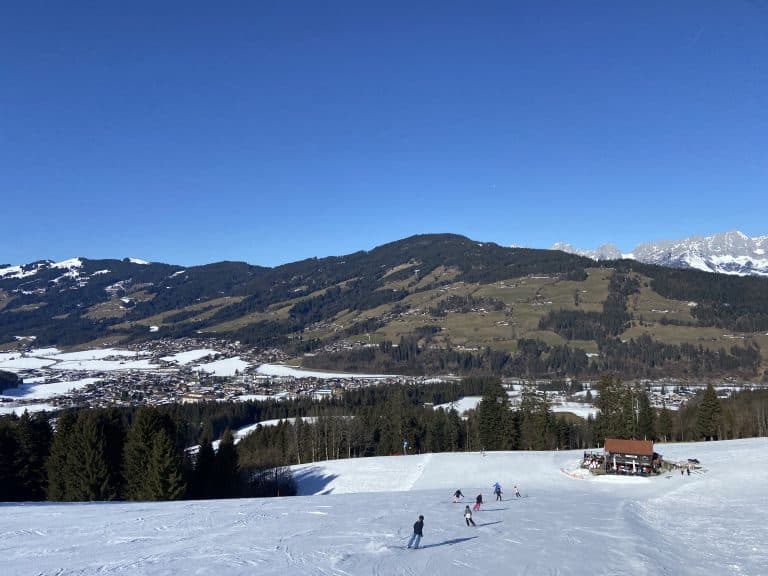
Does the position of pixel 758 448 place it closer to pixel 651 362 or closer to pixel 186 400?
pixel 186 400

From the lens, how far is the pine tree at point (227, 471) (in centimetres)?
5100

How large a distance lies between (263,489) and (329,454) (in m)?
26.1

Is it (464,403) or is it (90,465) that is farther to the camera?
(464,403)

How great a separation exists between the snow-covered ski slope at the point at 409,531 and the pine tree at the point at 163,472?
6.56 m

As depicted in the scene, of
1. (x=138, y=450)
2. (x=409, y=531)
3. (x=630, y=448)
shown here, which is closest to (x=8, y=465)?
(x=138, y=450)

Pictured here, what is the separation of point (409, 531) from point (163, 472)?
23803 millimetres

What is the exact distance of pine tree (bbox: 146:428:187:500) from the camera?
4052 centimetres

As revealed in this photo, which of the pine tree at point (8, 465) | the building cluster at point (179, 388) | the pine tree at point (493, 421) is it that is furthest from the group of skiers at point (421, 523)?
the building cluster at point (179, 388)

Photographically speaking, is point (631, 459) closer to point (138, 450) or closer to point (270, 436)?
point (138, 450)

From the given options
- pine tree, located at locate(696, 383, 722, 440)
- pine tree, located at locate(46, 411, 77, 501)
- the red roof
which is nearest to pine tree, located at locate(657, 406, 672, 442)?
pine tree, located at locate(696, 383, 722, 440)

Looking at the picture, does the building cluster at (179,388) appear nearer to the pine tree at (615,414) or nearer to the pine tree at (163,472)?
the pine tree at (615,414)

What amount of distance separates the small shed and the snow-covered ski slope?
19.2ft

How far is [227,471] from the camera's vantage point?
51750 millimetres

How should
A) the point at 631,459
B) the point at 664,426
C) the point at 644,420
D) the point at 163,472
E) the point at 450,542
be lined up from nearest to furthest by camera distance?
the point at 450,542 → the point at 163,472 → the point at 631,459 → the point at 644,420 → the point at 664,426
